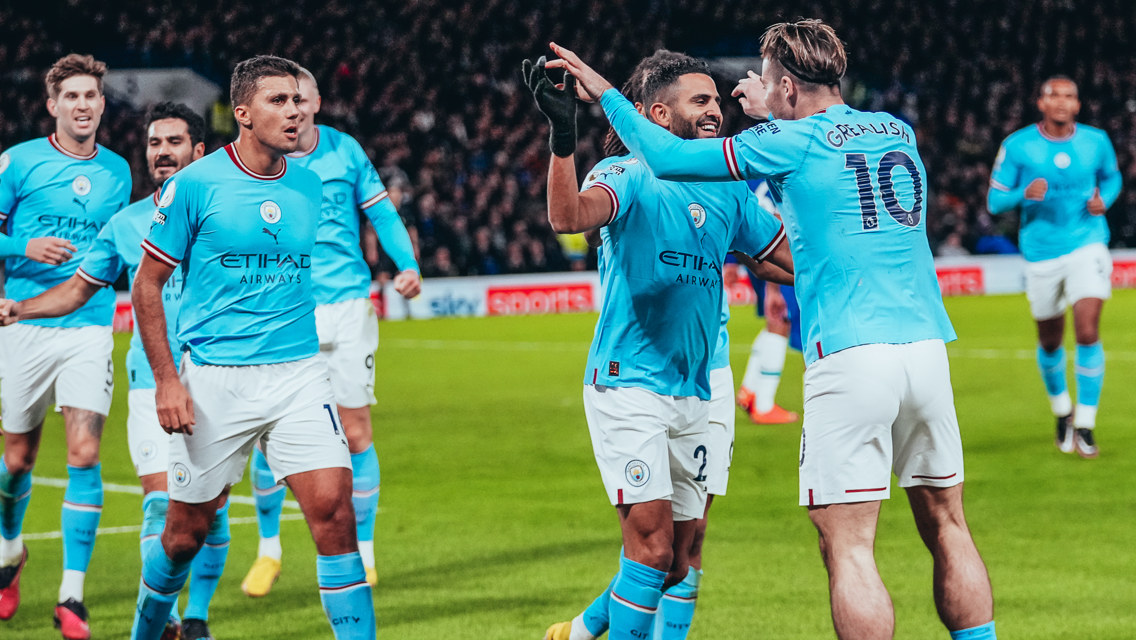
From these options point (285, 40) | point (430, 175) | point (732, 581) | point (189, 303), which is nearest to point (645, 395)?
point (189, 303)

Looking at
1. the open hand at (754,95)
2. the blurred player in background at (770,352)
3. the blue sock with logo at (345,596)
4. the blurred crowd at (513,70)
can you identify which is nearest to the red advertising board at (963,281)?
the blurred crowd at (513,70)

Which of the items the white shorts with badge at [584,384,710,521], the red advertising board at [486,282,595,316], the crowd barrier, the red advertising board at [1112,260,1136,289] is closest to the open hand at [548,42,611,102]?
the white shorts with badge at [584,384,710,521]

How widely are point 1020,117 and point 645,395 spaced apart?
2971 centimetres

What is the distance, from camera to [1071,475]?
29.5 ft

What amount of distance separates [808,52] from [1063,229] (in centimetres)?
657

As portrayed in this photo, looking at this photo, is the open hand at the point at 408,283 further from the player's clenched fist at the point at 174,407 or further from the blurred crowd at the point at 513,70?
the blurred crowd at the point at 513,70

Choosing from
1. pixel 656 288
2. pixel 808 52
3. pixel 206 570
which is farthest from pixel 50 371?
pixel 808 52

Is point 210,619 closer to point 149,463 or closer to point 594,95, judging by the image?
point 149,463

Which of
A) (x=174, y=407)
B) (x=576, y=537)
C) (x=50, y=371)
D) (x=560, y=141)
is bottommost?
(x=576, y=537)

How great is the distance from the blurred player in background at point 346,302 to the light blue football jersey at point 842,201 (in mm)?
2950

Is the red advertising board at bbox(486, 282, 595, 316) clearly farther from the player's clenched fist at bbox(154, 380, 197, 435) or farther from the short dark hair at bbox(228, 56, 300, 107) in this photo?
the player's clenched fist at bbox(154, 380, 197, 435)

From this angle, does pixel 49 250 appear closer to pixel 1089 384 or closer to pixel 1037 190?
pixel 1037 190

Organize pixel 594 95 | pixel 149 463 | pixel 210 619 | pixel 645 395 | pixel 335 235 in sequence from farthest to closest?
pixel 335 235 → pixel 210 619 → pixel 149 463 → pixel 645 395 → pixel 594 95

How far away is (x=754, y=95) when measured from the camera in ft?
14.7
